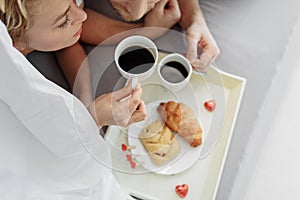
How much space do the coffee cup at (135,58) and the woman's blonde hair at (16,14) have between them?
22 centimetres

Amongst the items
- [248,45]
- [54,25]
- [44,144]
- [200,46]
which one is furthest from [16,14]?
[248,45]

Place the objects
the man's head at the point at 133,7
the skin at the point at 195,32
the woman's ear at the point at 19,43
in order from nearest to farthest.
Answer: the woman's ear at the point at 19,43 < the man's head at the point at 133,7 < the skin at the point at 195,32

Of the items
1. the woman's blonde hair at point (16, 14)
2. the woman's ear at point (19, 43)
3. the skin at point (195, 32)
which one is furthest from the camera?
the skin at point (195, 32)

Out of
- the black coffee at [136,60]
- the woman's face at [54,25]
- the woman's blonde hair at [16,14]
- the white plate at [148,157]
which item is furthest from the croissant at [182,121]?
the woman's blonde hair at [16,14]

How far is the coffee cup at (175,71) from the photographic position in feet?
3.34

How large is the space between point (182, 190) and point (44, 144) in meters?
0.34

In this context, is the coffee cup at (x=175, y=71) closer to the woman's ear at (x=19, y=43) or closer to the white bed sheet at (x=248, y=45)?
the white bed sheet at (x=248, y=45)

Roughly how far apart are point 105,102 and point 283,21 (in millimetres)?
545

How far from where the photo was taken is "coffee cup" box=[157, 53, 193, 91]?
1017mm

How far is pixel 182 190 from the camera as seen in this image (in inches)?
41.3

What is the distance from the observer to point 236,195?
1165mm

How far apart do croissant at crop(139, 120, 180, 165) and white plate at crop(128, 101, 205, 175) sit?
0.04ft

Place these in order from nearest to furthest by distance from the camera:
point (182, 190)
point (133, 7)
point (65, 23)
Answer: point (65, 23) → point (133, 7) → point (182, 190)

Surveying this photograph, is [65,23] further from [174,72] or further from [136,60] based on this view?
[174,72]
